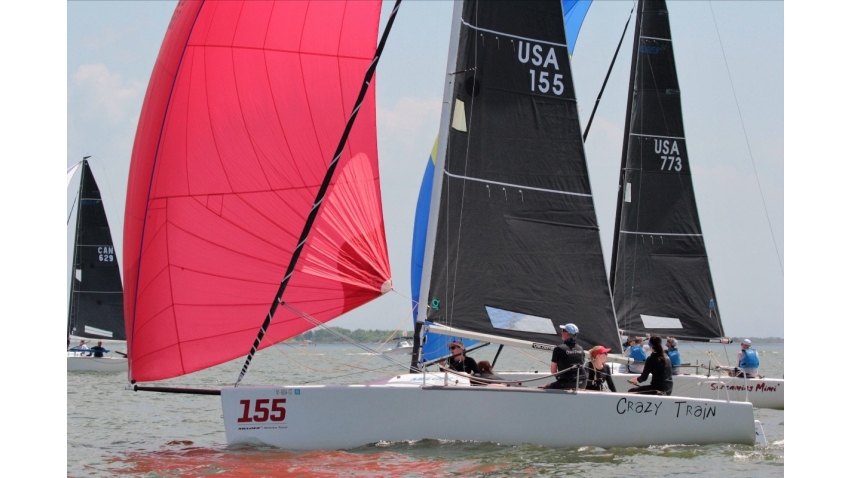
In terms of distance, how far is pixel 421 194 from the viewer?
18328 millimetres

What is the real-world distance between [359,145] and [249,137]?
1263mm

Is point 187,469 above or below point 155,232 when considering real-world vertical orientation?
below

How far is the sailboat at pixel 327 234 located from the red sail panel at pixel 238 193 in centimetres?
2

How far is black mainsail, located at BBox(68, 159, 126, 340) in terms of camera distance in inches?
1310

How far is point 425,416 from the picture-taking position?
431 inches

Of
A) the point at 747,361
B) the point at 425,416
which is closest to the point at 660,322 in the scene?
the point at 747,361

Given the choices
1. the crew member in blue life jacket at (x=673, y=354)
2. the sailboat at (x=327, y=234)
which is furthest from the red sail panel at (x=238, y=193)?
the crew member in blue life jacket at (x=673, y=354)

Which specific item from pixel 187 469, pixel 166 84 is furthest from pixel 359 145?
pixel 187 469

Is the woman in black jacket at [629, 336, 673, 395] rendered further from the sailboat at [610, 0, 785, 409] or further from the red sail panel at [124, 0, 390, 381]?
the sailboat at [610, 0, 785, 409]

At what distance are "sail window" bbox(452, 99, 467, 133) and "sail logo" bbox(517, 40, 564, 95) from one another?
1027 millimetres

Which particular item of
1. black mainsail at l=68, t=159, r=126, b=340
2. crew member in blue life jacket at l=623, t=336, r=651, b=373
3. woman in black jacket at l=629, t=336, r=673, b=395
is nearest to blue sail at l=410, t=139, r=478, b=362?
crew member in blue life jacket at l=623, t=336, r=651, b=373

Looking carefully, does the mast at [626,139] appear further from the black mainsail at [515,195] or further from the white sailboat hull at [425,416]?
the white sailboat hull at [425,416]

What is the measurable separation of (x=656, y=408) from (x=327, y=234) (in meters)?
4.08

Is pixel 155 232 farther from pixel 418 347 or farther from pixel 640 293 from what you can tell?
pixel 640 293
